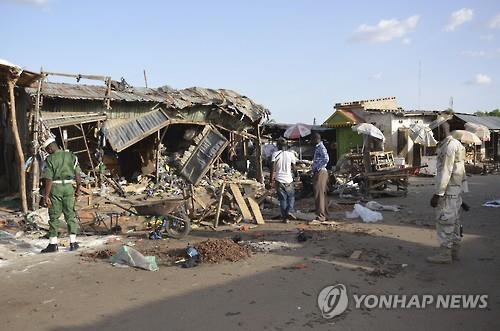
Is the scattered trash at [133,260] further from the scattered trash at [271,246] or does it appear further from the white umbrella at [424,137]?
the white umbrella at [424,137]

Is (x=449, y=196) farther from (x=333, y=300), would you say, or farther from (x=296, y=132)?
(x=296, y=132)

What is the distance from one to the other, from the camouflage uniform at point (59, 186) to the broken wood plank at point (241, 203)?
11.3 feet

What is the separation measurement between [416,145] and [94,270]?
23.9 m

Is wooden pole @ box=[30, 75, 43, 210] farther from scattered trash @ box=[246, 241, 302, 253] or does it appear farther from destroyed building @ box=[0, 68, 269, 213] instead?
scattered trash @ box=[246, 241, 302, 253]

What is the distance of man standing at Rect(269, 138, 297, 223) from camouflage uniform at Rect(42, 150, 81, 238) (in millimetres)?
4264

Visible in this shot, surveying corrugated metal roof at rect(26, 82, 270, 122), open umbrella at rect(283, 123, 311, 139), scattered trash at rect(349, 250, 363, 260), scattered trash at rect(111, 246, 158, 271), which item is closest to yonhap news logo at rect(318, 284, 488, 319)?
scattered trash at rect(349, 250, 363, 260)

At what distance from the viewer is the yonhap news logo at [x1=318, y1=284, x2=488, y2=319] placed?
15.4 ft

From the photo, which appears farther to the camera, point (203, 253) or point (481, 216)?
point (481, 216)

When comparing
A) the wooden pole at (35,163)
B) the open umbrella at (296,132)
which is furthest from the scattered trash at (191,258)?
the open umbrella at (296,132)

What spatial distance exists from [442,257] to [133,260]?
4425 millimetres

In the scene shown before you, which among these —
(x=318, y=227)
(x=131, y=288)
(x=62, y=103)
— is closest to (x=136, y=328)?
(x=131, y=288)

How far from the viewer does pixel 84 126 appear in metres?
14.3

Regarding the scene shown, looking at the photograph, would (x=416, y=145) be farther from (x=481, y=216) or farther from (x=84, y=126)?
(x=84, y=126)

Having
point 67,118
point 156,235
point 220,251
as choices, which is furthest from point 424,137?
point 220,251
